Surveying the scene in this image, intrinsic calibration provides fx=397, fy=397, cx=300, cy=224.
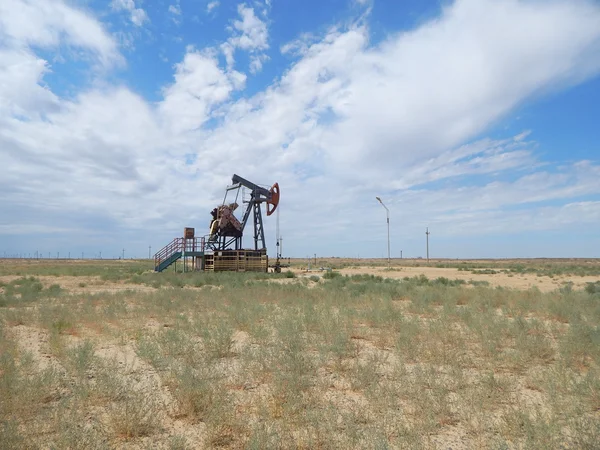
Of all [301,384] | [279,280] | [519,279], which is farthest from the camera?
[519,279]

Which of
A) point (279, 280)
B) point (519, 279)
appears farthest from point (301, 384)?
point (519, 279)

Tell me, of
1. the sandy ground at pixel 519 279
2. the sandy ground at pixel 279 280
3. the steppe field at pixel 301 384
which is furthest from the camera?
the sandy ground at pixel 519 279

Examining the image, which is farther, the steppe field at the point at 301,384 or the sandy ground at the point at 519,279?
the sandy ground at the point at 519,279

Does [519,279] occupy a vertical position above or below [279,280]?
below

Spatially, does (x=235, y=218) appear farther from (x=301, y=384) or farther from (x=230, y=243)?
(x=301, y=384)

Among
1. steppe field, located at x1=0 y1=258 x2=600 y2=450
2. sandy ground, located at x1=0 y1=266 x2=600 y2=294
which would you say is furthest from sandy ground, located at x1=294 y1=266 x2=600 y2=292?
steppe field, located at x1=0 y1=258 x2=600 y2=450

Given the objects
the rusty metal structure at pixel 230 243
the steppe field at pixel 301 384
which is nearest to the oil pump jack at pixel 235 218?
the rusty metal structure at pixel 230 243

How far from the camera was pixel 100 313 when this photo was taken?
12430mm

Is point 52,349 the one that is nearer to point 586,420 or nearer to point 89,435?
point 89,435

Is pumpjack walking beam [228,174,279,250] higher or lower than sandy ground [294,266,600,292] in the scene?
higher

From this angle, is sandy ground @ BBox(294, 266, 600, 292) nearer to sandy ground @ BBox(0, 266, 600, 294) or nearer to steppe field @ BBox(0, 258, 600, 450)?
sandy ground @ BBox(0, 266, 600, 294)

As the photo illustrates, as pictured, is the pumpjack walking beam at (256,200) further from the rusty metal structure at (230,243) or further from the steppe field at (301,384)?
the steppe field at (301,384)

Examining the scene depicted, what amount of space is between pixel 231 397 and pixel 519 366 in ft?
17.0

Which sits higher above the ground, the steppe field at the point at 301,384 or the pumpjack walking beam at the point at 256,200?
the pumpjack walking beam at the point at 256,200
